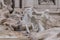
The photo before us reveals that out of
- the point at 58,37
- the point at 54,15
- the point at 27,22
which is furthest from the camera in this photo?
the point at 54,15

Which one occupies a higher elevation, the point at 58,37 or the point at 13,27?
the point at 58,37

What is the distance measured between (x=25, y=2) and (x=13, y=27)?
203 inches

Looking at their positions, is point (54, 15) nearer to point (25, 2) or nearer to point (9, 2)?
point (25, 2)

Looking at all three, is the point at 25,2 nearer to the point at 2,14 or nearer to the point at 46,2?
the point at 46,2

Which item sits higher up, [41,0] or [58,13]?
[41,0]

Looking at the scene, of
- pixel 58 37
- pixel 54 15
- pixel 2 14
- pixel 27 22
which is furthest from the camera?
pixel 54 15

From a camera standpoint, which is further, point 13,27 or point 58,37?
point 13,27

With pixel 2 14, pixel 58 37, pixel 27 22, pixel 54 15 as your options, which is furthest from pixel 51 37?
pixel 54 15

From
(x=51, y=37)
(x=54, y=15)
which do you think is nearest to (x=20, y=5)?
(x=54, y=15)

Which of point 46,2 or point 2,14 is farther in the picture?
point 46,2

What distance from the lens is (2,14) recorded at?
360 inches

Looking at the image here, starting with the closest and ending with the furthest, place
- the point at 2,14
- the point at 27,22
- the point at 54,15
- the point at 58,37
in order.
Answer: the point at 58,37, the point at 27,22, the point at 2,14, the point at 54,15

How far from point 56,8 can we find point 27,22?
5.72 m

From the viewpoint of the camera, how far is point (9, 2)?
1238 centimetres
